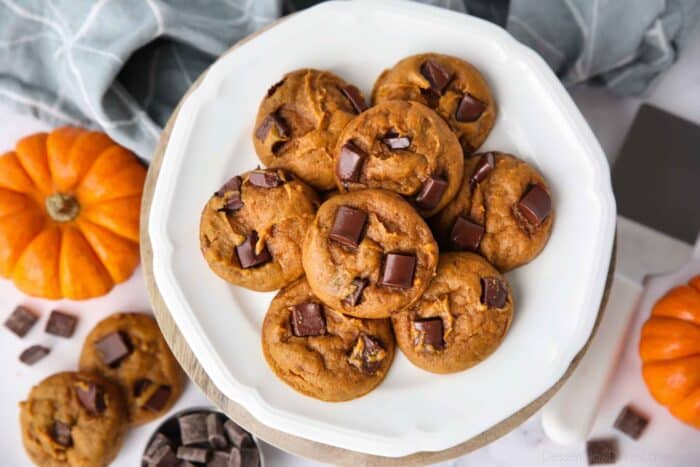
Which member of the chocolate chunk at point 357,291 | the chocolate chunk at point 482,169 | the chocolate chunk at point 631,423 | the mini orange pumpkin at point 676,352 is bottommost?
the chocolate chunk at point 631,423

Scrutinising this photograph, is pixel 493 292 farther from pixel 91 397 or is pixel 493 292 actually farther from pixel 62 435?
pixel 62 435

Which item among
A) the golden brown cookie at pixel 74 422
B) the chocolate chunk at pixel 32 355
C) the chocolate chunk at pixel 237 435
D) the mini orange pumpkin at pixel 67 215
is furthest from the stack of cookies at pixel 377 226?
Result: the chocolate chunk at pixel 32 355

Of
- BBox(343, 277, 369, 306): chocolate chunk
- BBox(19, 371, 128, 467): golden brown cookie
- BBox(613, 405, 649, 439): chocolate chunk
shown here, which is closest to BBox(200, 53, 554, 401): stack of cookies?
BBox(343, 277, 369, 306): chocolate chunk

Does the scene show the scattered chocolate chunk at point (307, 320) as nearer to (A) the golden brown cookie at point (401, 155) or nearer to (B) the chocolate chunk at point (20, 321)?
(A) the golden brown cookie at point (401, 155)

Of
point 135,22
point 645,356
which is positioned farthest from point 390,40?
point 645,356

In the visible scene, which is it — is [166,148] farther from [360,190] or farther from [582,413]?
[582,413]
